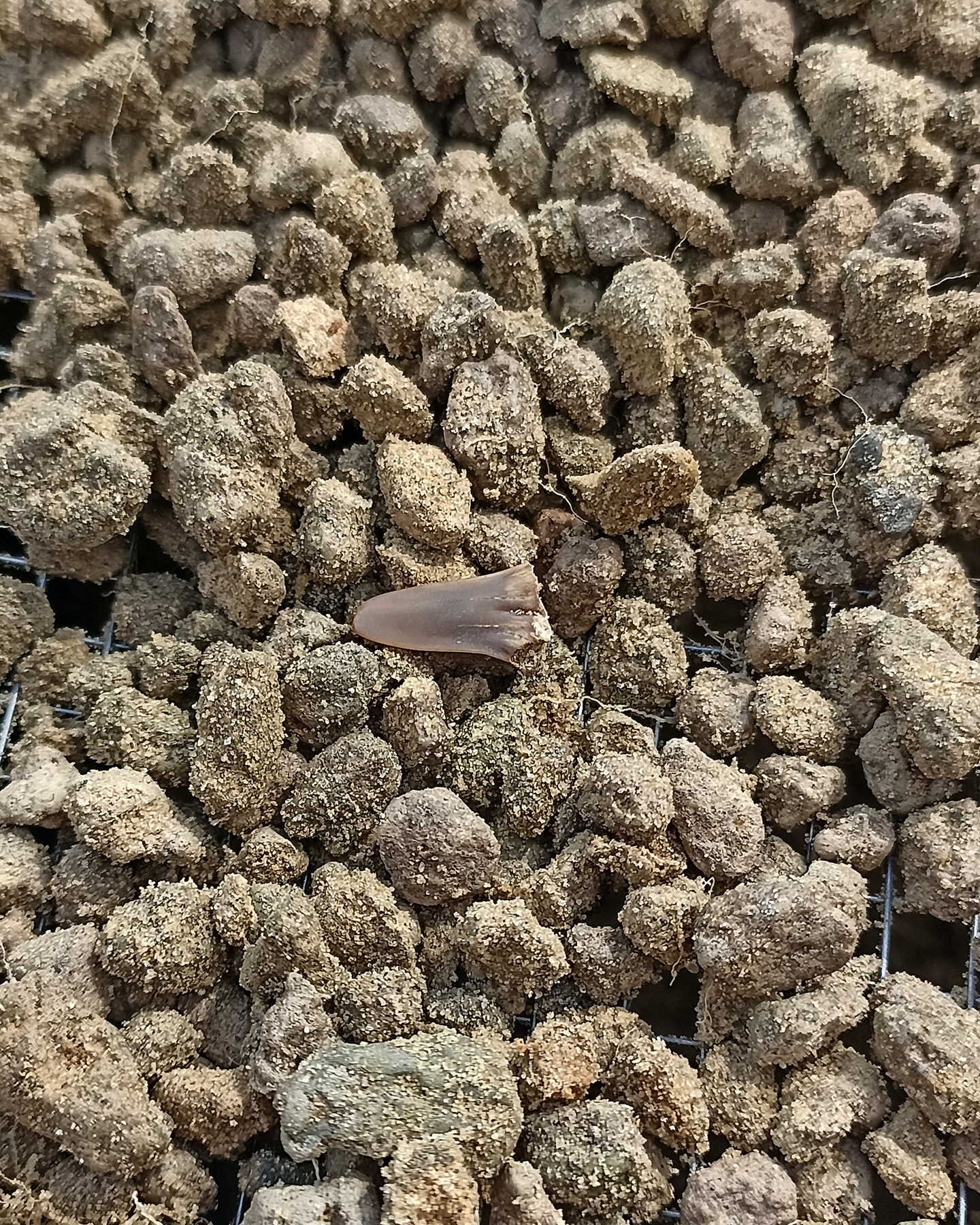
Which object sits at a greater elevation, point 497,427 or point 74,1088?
point 497,427

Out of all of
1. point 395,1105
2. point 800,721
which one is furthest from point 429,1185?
point 800,721

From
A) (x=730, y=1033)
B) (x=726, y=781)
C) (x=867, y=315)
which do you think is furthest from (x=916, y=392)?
(x=730, y=1033)

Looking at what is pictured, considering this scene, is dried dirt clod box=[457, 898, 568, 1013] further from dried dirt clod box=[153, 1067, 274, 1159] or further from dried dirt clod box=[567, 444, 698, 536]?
dried dirt clod box=[567, 444, 698, 536]

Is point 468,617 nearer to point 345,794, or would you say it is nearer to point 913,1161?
point 345,794

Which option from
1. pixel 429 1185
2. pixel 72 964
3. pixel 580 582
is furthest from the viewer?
pixel 580 582

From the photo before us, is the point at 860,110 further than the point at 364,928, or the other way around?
the point at 860,110

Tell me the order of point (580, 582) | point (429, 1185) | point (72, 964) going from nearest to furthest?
point (429, 1185), point (72, 964), point (580, 582)

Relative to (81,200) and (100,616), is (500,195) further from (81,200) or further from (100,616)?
(100,616)

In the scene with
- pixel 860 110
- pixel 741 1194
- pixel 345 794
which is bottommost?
pixel 741 1194
